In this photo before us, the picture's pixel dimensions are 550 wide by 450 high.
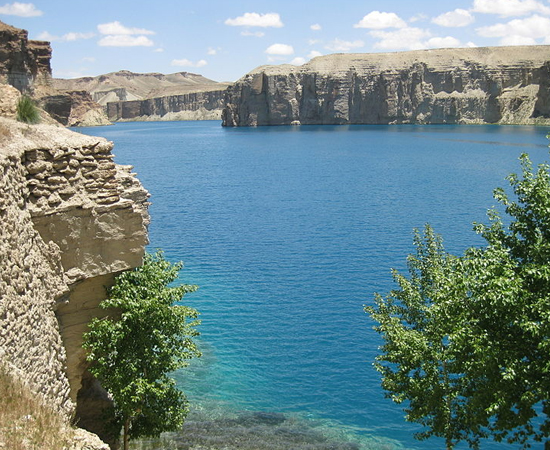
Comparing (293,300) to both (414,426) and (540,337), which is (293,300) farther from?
(540,337)

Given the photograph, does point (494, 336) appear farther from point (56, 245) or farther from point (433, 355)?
point (56, 245)

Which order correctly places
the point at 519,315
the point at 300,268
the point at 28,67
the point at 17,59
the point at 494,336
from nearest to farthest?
the point at 519,315 < the point at 494,336 < the point at 300,268 < the point at 17,59 < the point at 28,67

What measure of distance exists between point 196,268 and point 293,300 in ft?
29.6

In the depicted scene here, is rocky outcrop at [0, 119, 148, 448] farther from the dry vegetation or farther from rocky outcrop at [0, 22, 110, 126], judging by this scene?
rocky outcrop at [0, 22, 110, 126]

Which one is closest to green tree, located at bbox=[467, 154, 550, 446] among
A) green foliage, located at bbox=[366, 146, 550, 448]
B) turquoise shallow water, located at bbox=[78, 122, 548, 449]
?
green foliage, located at bbox=[366, 146, 550, 448]

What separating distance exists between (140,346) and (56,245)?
3.93m

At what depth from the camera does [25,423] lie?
10195mm

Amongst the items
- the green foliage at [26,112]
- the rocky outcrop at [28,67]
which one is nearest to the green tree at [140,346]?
the green foliage at [26,112]

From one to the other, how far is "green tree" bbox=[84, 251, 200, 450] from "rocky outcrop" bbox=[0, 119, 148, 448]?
73 cm

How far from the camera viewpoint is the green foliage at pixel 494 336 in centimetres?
1292

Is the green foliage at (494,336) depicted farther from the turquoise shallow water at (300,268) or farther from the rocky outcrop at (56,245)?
the rocky outcrop at (56,245)

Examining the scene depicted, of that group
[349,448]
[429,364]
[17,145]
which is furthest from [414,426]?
[17,145]

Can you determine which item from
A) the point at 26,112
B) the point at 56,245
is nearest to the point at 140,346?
the point at 56,245

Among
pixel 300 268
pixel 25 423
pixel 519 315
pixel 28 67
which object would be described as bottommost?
pixel 300 268
